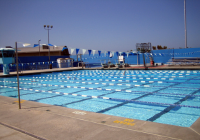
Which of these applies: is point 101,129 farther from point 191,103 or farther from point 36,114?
point 191,103

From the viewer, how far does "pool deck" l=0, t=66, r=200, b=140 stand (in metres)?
3.01

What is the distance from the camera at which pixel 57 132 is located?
10.9 ft

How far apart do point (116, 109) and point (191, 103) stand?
2.70m

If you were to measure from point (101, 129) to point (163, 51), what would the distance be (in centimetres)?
3089

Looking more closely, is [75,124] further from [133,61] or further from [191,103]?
[133,61]

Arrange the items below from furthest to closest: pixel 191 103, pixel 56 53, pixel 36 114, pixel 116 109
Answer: pixel 56 53, pixel 191 103, pixel 116 109, pixel 36 114

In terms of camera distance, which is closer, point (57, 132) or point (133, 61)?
point (57, 132)

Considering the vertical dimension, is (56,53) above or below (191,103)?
above

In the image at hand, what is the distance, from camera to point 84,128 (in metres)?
3.44

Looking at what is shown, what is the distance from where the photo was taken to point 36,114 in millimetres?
4520

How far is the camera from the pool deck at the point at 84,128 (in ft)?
9.88

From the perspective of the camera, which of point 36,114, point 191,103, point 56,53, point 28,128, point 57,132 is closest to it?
point 57,132

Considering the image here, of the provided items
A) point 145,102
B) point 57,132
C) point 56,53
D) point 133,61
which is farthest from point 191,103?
point 56,53

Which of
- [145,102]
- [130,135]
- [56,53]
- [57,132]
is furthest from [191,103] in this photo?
[56,53]
